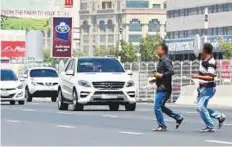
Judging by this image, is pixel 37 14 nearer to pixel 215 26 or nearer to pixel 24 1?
pixel 24 1

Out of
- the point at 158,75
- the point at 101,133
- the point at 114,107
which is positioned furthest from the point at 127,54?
the point at 101,133

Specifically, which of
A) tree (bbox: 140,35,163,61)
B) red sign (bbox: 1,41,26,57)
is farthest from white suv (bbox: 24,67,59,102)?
tree (bbox: 140,35,163,61)

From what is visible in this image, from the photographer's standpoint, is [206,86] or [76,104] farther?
[76,104]

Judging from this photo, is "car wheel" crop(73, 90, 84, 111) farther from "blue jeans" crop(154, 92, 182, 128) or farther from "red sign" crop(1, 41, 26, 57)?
"red sign" crop(1, 41, 26, 57)

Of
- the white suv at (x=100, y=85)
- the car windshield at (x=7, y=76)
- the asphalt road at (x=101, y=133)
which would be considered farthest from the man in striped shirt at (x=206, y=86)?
the car windshield at (x=7, y=76)

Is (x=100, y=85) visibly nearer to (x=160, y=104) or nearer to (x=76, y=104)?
(x=76, y=104)

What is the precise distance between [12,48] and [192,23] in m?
29.7

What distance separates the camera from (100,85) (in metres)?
33.7

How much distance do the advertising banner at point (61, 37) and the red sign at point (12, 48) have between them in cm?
4858

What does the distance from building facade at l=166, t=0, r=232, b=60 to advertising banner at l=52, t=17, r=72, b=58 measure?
173 ft

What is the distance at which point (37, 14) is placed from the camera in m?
103

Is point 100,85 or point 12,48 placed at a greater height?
point 12,48

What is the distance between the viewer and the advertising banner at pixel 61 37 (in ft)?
241

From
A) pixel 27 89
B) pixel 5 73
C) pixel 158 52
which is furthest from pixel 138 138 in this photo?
pixel 27 89
